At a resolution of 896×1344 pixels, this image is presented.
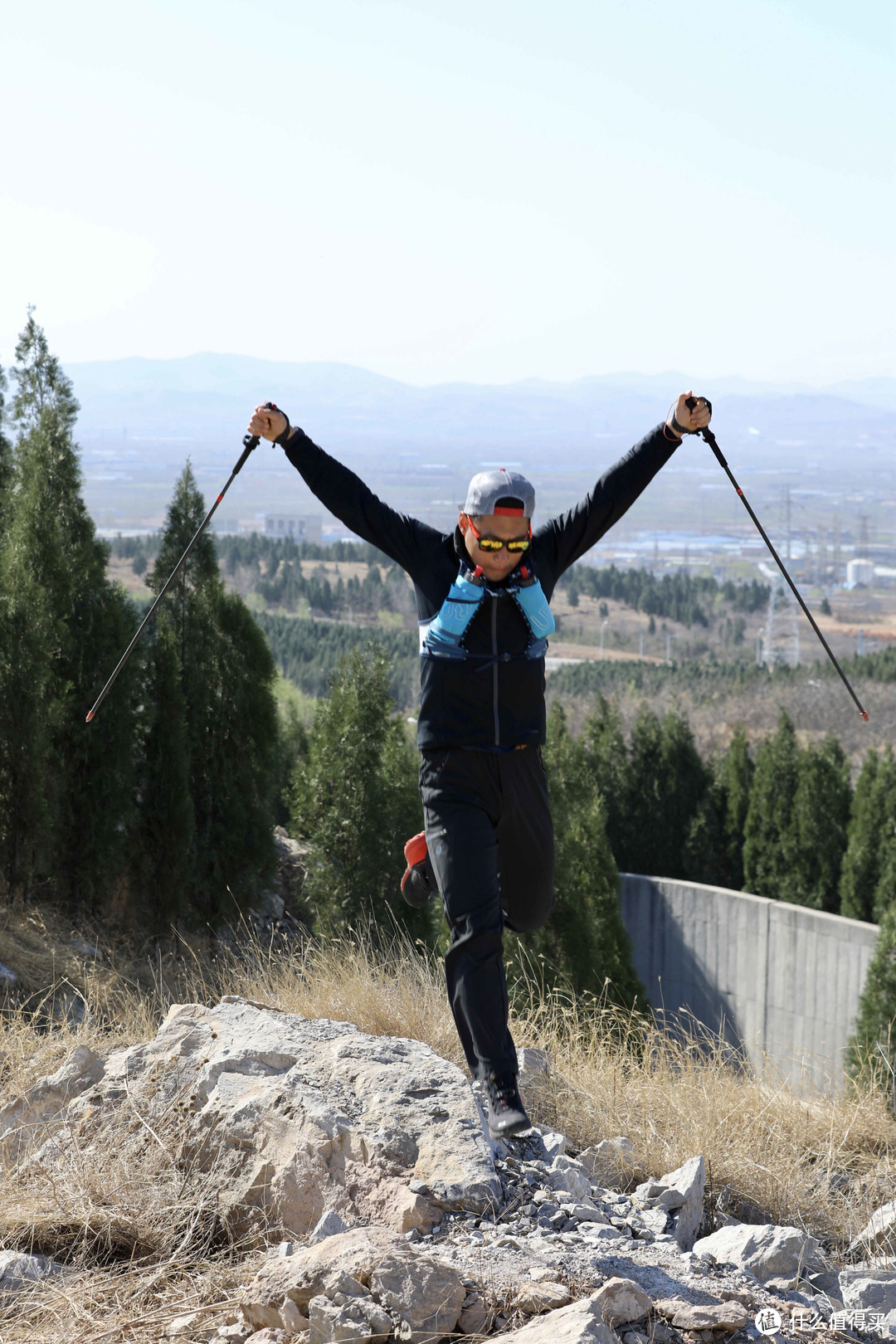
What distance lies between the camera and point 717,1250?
11.0ft

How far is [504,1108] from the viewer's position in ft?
10.8

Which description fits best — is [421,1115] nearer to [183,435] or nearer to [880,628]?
[880,628]

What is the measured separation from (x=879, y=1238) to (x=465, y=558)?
275 cm

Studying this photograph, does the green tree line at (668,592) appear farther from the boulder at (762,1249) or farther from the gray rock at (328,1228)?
the gray rock at (328,1228)

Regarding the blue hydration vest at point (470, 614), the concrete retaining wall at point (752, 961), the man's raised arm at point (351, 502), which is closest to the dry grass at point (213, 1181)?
the blue hydration vest at point (470, 614)

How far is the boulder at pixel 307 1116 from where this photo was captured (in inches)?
129

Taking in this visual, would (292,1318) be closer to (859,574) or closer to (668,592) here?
(668,592)

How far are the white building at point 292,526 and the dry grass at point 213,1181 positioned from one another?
59662mm

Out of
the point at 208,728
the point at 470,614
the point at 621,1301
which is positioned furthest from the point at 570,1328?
the point at 208,728

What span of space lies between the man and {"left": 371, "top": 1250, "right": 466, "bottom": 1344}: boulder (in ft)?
1.98

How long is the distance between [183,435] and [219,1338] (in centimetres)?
9168

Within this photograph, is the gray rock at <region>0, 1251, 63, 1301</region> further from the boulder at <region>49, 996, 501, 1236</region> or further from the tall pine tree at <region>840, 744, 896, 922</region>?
the tall pine tree at <region>840, 744, 896, 922</region>

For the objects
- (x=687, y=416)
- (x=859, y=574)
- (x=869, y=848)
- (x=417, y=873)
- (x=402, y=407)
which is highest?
(x=402, y=407)

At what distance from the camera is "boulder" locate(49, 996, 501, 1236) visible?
327 cm
